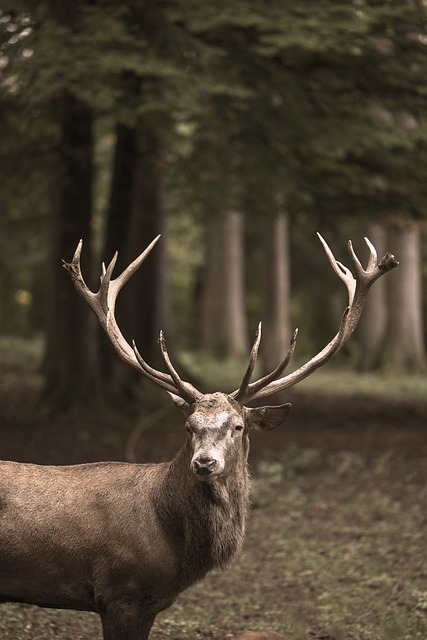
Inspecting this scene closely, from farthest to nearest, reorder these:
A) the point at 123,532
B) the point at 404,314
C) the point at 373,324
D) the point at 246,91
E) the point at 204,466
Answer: the point at 373,324 < the point at 404,314 < the point at 246,91 < the point at 123,532 < the point at 204,466

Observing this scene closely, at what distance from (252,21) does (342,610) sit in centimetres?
647

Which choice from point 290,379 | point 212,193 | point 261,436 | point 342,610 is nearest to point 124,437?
point 261,436

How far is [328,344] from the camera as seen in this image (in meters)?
Answer: 6.26

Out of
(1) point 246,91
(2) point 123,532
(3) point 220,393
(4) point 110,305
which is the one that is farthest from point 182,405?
(1) point 246,91

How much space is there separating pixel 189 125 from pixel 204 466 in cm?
1087

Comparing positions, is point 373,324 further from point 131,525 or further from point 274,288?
point 131,525

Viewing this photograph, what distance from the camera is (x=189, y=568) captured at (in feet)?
18.1

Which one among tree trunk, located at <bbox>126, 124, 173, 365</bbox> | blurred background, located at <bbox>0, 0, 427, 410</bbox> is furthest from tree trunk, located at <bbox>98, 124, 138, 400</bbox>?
tree trunk, located at <bbox>126, 124, 173, 365</bbox>

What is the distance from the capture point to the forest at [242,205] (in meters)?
8.14

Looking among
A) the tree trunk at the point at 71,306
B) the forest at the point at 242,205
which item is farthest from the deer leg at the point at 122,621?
the tree trunk at the point at 71,306

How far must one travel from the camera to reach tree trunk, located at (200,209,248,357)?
25.2 m

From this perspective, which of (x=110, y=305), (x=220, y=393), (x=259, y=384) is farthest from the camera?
(x=110, y=305)

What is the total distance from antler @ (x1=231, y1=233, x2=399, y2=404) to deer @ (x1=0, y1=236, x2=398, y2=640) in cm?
2

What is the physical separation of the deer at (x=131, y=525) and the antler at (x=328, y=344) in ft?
0.08
